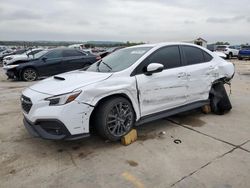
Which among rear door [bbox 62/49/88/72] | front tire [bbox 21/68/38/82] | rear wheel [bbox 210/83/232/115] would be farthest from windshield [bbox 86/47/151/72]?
front tire [bbox 21/68/38/82]

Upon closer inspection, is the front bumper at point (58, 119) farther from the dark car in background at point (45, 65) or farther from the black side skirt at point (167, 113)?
the dark car in background at point (45, 65)

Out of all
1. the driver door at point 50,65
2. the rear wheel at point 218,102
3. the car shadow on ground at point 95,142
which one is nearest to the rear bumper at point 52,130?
the car shadow on ground at point 95,142

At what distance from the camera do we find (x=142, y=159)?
3326 millimetres

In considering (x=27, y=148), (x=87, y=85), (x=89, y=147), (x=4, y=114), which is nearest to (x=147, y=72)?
(x=87, y=85)

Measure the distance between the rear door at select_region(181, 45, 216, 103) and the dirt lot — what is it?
600 millimetres

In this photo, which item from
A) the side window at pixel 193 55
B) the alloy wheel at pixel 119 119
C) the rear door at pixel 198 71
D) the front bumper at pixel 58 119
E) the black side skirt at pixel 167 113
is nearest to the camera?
the front bumper at pixel 58 119

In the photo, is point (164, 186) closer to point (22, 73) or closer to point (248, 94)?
point (248, 94)

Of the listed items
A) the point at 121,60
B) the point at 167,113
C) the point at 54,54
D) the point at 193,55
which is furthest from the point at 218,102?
the point at 54,54

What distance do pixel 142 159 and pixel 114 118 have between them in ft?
2.40

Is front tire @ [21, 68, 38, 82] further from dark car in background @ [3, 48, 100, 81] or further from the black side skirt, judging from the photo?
the black side skirt

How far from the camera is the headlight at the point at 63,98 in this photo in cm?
328

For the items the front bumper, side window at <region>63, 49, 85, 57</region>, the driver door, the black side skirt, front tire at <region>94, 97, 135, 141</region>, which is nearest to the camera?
the front bumper

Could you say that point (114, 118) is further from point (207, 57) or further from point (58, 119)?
point (207, 57)

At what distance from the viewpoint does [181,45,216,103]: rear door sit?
4.69 m
